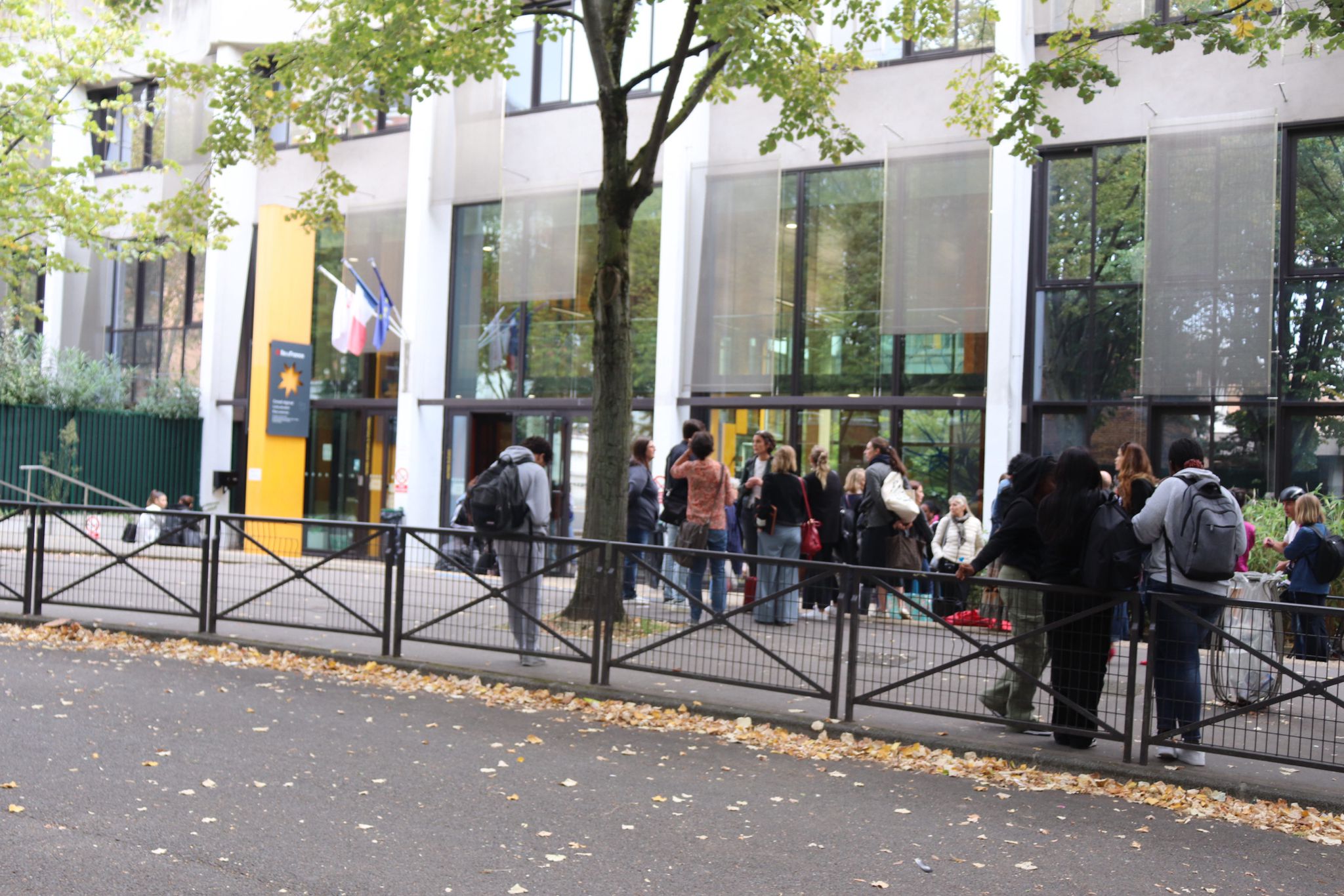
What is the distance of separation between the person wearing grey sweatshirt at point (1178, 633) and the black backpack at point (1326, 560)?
3.10 meters

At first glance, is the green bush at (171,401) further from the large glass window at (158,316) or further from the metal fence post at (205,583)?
the metal fence post at (205,583)

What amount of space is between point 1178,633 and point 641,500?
25.0 ft

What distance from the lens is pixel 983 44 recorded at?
17.6 metres

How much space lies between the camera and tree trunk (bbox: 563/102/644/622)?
11781mm

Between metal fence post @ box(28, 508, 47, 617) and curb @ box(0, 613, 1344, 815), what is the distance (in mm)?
1116

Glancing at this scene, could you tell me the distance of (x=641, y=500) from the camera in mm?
14125

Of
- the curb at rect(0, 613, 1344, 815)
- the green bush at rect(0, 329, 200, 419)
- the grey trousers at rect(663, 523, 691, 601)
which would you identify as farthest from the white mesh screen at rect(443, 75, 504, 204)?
the grey trousers at rect(663, 523, 691, 601)

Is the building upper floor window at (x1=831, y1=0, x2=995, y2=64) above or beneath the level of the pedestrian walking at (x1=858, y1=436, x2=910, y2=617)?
above

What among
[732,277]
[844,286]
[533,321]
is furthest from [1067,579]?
[533,321]

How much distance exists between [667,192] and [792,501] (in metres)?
8.34

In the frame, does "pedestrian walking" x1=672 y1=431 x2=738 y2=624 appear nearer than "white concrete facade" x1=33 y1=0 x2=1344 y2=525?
Yes

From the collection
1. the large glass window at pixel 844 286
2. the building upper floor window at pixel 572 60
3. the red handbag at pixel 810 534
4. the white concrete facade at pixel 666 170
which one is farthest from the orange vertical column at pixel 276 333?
the red handbag at pixel 810 534

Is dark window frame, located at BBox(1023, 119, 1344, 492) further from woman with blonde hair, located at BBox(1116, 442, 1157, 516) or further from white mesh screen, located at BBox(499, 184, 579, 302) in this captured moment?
white mesh screen, located at BBox(499, 184, 579, 302)

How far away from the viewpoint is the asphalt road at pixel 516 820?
198 inches
